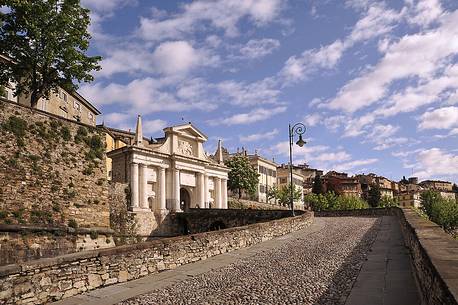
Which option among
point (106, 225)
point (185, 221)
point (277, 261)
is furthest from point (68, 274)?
point (185, 221)

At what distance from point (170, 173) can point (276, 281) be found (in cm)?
3946

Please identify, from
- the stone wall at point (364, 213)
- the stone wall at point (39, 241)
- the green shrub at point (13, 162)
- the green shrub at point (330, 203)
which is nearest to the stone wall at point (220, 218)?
the stone wall at point (364, 213)

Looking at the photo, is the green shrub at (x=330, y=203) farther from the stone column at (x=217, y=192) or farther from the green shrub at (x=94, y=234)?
the green shrub at (x=94, y=234)

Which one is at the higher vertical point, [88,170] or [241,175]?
[241,175]

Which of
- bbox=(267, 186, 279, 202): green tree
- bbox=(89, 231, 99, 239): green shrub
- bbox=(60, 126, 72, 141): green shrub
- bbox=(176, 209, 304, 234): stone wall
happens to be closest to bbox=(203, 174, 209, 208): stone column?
bbox=(176, 209, 304, 234): stone wall

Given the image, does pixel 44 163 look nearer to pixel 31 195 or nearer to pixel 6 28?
pixel 31 195

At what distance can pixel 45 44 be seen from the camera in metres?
28.0

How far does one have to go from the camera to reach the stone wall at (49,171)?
22.5 meters

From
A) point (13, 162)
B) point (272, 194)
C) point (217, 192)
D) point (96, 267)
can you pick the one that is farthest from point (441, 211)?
point (96, 267)

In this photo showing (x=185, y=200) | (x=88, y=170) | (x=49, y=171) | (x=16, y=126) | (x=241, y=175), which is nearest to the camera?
(x=16, y=126)

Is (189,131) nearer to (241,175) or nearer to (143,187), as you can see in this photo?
(143,187)

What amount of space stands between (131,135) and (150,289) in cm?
6434

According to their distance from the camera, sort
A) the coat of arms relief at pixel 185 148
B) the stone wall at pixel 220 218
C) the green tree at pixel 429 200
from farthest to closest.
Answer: the green tree at pixel 429 200 < the coat of arms relief at pixel 185 148 < the stone wall at pixel 220 218

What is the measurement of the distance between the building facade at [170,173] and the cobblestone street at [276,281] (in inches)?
1219
